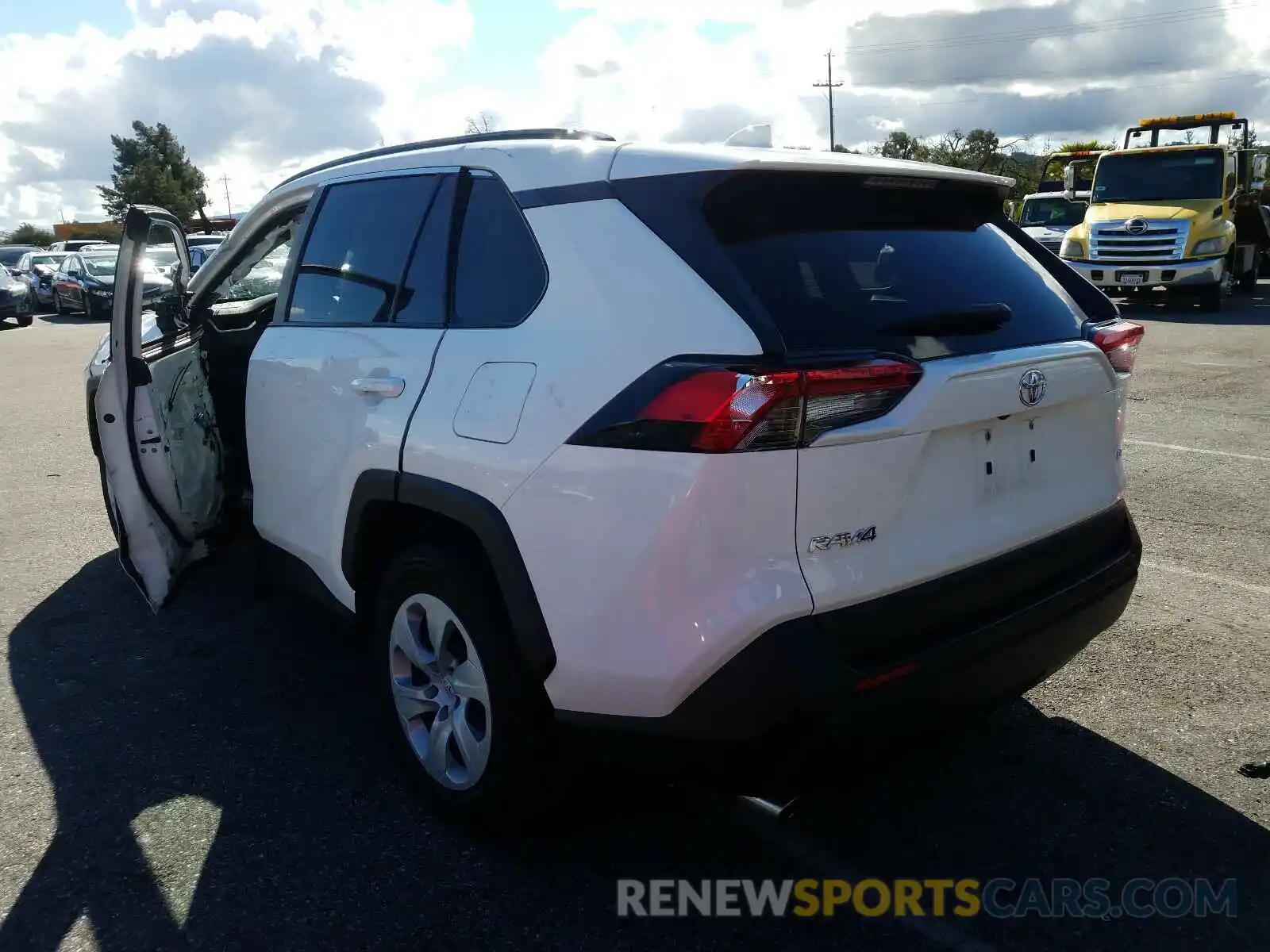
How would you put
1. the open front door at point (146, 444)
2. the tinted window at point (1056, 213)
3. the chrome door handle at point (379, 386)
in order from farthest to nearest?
the tinted window at point (1056, 213)
the open front door at point (146, 444)
the chrome door handle at point (379, 386)

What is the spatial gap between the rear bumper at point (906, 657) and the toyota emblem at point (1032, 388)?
37 cm

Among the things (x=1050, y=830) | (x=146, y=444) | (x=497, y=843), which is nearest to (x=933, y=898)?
(x=1050, y=830)

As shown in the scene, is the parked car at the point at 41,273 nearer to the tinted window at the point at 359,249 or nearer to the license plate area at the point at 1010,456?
the tinted window at the point at 359,249

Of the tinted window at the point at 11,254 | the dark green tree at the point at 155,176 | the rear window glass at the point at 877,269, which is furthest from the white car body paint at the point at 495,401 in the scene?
the dark green tree at the point at 155,176

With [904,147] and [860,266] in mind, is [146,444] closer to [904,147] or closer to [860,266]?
[860,266]

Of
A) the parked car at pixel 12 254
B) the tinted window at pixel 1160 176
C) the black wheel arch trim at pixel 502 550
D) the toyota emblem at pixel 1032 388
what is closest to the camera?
the black wheel arch trim at pixel 502 550

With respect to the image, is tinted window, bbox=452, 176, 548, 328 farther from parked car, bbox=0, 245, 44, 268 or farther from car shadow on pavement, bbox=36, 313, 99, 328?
parked car, bbox=0, 245, 44, 268

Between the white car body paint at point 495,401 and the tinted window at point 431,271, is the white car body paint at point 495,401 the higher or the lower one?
the lower one

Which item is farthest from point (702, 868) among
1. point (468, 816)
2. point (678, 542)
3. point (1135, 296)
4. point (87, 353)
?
point (1135, 296)

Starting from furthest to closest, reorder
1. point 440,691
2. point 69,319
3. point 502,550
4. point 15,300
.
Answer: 1. point 69,319
2. point 15,300
3. point 440,691
4. point 502,550

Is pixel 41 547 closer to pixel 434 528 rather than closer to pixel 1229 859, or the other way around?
pixel 434 528

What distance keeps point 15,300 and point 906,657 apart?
2346 cm

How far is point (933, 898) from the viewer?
8.55 feet

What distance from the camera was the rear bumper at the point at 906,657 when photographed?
7.14 ft
